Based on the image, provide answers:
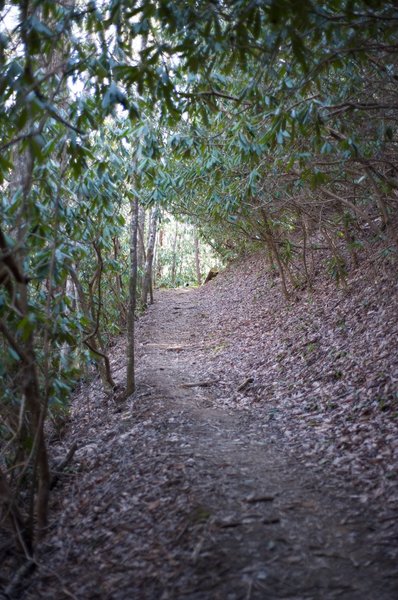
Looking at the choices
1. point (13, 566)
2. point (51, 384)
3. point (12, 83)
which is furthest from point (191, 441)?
point (12, 83)

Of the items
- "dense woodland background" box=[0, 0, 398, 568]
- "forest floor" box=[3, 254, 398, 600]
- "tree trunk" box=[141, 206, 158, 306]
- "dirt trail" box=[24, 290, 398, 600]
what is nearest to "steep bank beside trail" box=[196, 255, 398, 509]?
"forest floor" box=[3, 254, 398, 600]

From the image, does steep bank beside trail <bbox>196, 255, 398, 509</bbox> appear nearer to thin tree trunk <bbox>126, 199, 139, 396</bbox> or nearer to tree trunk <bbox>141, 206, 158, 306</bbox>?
thin tree trunk <bbox>126, 199, 139, 396</bbox>

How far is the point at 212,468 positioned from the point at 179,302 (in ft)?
60.3

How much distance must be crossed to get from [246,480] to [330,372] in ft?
11.1

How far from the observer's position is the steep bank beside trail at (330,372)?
5476 millimetres

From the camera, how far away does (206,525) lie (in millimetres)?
4168

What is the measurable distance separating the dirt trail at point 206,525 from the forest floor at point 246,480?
1 centimetres

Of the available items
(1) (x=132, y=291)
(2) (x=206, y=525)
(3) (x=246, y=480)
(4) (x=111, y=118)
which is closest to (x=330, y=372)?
(3) (x=246, y=480)

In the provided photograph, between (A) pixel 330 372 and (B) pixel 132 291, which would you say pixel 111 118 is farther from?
(A) pixel 330 372

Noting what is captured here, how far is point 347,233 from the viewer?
451 inches

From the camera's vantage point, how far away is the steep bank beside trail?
5.48 meters

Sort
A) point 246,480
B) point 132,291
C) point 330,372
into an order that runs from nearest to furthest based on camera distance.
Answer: point 246,480
point 330,372
point 132,291

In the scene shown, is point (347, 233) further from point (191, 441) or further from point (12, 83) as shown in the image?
point (12, 83)

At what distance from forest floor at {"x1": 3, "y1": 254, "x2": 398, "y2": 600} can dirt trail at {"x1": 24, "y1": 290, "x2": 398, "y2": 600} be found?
1 cm
